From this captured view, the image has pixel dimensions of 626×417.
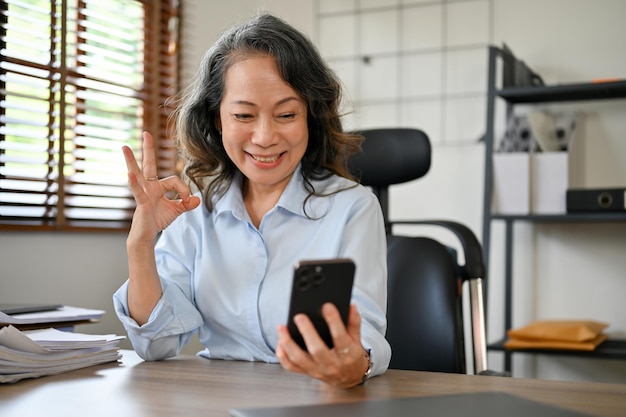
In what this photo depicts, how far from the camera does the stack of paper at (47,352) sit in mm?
1046

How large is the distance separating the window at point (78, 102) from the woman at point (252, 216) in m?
0.60

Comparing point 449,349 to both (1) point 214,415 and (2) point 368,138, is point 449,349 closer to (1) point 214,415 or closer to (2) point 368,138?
(2) point 368,138

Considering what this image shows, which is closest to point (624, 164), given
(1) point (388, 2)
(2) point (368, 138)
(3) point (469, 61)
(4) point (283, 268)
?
(3) point (469, 61)

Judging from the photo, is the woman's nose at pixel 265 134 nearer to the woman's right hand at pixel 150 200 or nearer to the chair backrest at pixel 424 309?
the woman's right hand at pixel 150 200

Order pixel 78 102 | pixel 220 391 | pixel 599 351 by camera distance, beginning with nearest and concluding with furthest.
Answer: pixel 220 391
pixel 78 102
pixel 599 351

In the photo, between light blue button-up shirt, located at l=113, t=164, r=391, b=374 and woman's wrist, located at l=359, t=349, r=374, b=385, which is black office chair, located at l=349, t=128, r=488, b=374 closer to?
light blue button-up shirt, located at l=113, t=164, r=391, b=374

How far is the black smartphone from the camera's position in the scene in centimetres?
84

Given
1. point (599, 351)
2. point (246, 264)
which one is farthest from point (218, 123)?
point (599, 351)

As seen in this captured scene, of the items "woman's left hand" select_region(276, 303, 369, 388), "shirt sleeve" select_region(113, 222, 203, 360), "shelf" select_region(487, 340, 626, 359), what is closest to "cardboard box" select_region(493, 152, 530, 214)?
"shelf" select_region(487, 340, 626, 359)

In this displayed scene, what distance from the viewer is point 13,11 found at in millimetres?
1815

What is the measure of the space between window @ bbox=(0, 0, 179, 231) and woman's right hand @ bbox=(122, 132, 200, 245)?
25.9 inches

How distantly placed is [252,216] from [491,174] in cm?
141

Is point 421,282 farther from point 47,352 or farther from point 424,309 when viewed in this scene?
point 47,352

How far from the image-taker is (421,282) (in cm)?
159
